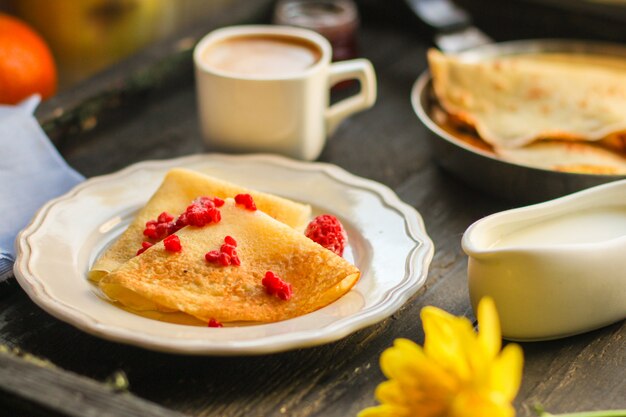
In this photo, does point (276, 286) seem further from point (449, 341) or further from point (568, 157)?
point (568, 157)

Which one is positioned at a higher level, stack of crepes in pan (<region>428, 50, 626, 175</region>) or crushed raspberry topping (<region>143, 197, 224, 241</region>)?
crushed raspberry topping (<region>143, 197, 224, 241</region>)

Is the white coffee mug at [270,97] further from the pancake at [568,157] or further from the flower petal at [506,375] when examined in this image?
the flower petal at [506,375]

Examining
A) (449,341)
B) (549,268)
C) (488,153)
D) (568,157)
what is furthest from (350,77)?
(449,341)

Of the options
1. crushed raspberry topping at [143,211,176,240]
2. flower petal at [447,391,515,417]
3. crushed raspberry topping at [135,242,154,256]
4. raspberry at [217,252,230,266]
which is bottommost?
crushed raspberry topping at [135,242,154,256]

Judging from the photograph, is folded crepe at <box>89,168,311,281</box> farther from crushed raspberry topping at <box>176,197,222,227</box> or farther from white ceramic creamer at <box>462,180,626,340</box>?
white ceramic creamer at <box>462,180,626,340</box>

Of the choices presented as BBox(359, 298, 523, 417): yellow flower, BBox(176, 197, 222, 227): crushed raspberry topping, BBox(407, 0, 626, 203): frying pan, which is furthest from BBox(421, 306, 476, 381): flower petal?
BBox(407, 0, 626, 203): frying pan

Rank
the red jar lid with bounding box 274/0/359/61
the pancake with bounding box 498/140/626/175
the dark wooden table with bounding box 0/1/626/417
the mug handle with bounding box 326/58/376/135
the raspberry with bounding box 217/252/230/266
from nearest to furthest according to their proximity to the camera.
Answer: the dark wooden table with bounding box 0/1/626/417 → the raspberry with bounding box 217/252/230/266 → the pancake with bounding box 498/140/626/175 → the mug handle with bounding box 326/58/376/135 → the red jar lid with bounding box 274/0/359/61
